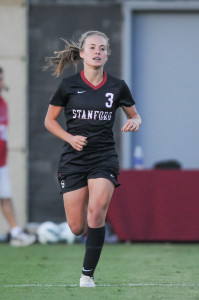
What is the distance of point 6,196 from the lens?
38.4 ft

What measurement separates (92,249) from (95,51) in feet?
4.95

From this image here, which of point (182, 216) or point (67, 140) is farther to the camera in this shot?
point (182, 216)

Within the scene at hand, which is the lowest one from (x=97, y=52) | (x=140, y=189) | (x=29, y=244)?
(x=29, y=244)

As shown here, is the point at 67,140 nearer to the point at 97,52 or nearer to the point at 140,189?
the point at 97,52

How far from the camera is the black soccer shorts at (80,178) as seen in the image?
691cm

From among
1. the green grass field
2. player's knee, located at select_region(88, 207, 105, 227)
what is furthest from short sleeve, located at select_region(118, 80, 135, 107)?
the green grass field

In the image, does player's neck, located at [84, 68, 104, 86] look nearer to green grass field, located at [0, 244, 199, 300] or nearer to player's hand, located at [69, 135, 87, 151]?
player's hand, located at [69, 135, 87, 151]

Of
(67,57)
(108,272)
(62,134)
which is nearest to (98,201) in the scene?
(62,134)

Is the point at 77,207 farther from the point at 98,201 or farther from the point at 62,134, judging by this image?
the point at 62,134

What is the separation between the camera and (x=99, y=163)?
275 inches

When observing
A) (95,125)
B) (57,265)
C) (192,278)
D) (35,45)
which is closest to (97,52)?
(95,125)

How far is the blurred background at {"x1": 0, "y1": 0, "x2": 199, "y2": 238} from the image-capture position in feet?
42.1

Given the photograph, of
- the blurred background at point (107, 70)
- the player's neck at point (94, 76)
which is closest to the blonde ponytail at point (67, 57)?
the player's neck at point (94, 76)

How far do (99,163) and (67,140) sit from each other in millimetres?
295
